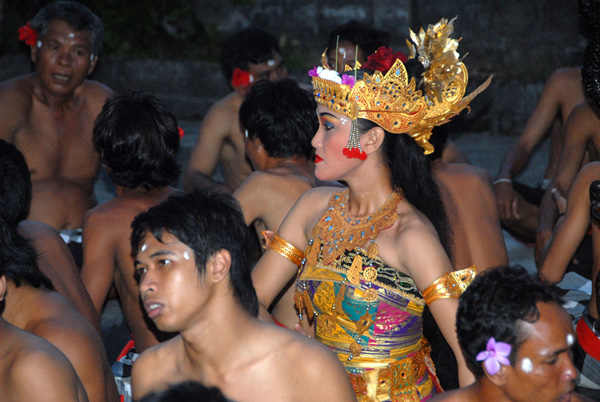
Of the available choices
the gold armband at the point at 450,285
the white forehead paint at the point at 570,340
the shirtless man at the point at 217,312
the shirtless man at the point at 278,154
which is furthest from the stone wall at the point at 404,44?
the white forehead paint at the point at 570,340

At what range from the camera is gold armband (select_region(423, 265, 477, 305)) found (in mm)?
2551

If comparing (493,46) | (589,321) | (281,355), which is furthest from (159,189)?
(493,46)

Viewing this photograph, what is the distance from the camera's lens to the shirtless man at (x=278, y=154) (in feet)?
11.9

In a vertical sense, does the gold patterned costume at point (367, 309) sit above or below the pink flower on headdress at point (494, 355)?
below

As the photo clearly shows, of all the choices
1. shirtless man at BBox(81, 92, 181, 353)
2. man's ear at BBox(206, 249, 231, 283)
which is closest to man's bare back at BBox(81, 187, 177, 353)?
shirtless man at BBox(81, 92, 181, 353)

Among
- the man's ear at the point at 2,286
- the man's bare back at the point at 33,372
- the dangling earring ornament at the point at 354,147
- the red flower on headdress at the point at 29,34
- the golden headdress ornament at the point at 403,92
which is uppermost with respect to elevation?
the golden headdress ornament at the point at 403,92

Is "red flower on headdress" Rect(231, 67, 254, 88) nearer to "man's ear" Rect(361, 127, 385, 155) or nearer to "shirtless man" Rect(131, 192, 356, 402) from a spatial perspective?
"man's ear" Rect(361, 127, 385, 155)

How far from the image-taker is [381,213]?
279 centimetres

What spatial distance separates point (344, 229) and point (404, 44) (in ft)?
22.9

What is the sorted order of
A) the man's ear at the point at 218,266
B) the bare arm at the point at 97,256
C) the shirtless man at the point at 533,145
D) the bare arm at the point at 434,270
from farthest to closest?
the shirtless man at the point at 533,145 → the bare arm at the point at 97,256 → the bare arm at the point at 434,270 → the man's ear at the point at 218,266

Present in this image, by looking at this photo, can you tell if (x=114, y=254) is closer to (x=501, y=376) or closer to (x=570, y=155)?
(x=501, y=376)

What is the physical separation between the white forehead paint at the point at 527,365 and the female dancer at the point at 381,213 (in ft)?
1.88

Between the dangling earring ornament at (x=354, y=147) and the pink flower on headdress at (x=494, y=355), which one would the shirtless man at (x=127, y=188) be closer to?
the dangling earring ornament at (x=354, y=147)

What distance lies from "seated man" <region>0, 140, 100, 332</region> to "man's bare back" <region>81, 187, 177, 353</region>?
0.27 meters
